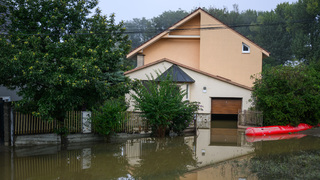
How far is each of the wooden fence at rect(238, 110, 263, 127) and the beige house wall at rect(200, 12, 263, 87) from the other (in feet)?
19.9

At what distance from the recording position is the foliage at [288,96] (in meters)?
16.2

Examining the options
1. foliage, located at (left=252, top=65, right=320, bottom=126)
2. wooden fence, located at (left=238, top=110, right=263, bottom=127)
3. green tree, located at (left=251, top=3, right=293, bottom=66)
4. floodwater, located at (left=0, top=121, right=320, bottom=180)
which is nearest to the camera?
floodwater, located at (left=0, top=121, right=320, bottom=180)

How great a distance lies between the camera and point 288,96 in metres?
16.3

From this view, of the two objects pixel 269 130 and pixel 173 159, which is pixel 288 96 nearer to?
pixel 269 130

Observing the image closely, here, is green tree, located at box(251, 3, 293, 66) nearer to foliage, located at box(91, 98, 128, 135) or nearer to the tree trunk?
foliage, located at box(91, 98, 128, 135)

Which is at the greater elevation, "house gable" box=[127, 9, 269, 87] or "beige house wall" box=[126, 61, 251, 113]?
"house gable" box=[127, 9, 269, 87]

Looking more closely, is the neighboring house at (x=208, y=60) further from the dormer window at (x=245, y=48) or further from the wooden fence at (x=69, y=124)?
the wooden fence at (x=69, y=124)

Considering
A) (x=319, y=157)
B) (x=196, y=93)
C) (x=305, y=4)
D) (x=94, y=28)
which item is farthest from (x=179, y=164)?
(x=305, y=4)

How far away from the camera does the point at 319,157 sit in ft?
32.2

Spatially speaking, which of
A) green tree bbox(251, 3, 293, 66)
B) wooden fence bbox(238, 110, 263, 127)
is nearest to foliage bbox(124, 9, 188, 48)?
green tree bbox(251, 3, 293, 66)

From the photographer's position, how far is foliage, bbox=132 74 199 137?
14.4 m

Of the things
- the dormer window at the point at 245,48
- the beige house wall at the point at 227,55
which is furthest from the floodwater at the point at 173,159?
the dormer window at the point at 245,48

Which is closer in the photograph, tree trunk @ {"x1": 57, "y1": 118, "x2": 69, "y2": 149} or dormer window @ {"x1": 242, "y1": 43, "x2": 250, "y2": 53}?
tree trunk @ {"x1": 57, "y1": 118, "x2": 69, "y2": 149}

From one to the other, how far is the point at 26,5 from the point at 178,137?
963 cm
